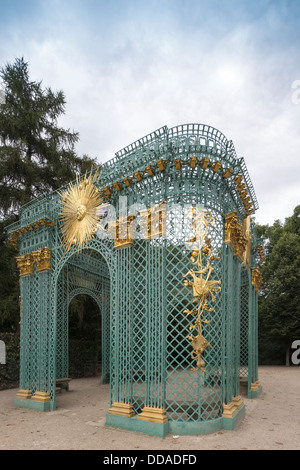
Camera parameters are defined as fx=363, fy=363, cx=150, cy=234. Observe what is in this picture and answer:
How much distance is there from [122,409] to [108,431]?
39 cm

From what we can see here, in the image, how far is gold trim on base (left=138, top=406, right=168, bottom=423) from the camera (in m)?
5.61

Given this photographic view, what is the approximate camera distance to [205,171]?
642cm

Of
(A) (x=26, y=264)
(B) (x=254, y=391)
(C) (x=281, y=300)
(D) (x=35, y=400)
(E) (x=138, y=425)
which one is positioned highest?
(A) (x=26, y=264)

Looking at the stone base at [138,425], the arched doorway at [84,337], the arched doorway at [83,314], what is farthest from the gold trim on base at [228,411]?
the arched doorway at [84,337]

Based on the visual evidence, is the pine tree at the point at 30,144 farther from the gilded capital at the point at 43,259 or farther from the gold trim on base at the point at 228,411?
the gold trim on base at the point at 228,411

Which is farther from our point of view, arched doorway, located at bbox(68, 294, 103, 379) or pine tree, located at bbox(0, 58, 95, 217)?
pine tree, located at bbox(0, 58, 95, 217)

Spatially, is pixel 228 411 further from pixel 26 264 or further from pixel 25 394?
pixel 26 264

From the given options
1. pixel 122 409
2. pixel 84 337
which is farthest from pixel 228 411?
pixel 84 337

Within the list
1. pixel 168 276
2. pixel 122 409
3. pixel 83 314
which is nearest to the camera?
pixel 122 409

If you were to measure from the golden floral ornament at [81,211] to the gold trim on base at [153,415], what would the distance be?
3.27 meters

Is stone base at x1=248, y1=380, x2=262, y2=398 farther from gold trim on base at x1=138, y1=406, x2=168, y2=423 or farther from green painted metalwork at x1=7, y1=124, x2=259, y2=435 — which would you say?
gold trim on base at x1=138, y1=406, x2=168, y2=423

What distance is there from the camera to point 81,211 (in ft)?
24.6

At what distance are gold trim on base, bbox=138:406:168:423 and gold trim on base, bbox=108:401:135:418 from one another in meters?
0.24

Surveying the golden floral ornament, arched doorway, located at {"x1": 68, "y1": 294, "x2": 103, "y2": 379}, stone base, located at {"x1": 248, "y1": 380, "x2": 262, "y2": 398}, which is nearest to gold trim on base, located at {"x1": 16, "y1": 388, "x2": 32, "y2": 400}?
the golden floral ornament
